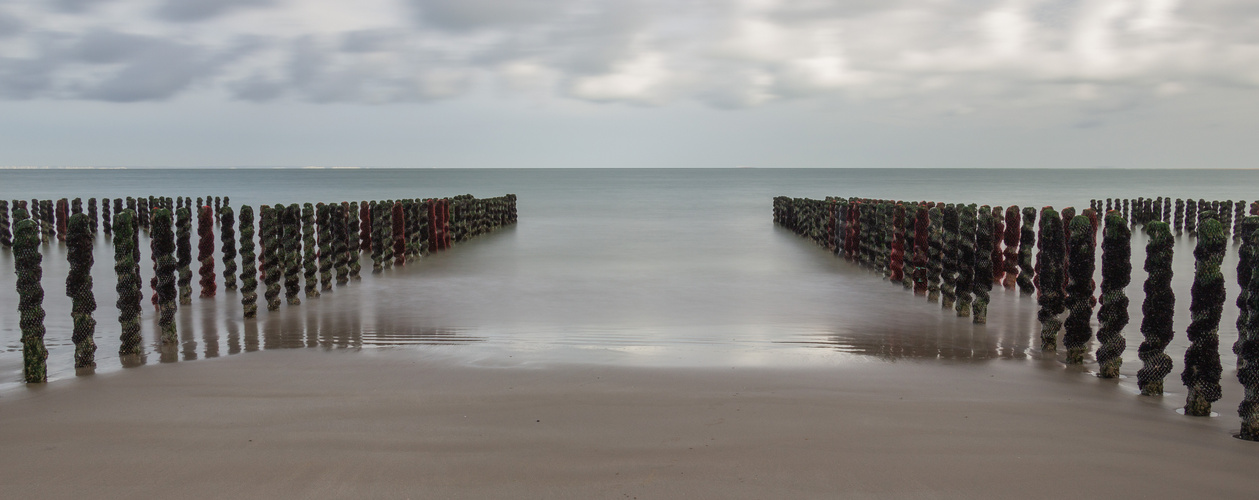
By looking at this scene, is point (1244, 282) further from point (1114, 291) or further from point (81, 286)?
point (81, 286)

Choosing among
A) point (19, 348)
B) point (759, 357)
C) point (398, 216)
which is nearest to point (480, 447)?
point (759, 357)

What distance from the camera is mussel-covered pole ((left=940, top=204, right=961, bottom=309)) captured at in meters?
8.43

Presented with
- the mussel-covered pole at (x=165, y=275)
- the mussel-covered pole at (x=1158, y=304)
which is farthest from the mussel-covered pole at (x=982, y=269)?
the mussel-covered pole at (x=165, y=275)

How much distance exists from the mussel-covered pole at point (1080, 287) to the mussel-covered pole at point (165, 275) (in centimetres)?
711

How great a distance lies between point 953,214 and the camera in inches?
326

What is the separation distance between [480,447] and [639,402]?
1153 millimetres

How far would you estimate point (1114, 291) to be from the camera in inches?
204

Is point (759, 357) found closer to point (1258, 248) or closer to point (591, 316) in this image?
point (591, 316)

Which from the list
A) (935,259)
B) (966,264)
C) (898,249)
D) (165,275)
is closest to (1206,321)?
(966,264)

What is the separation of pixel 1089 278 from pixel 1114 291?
0.57 metres

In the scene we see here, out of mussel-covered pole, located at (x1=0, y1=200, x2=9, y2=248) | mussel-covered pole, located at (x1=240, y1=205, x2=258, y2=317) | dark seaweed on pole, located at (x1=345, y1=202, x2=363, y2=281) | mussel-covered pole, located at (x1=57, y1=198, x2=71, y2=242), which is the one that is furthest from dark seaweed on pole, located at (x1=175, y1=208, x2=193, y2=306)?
mussel-covered pole, located at (x1=57, y1=198, x2=71, y2=242)

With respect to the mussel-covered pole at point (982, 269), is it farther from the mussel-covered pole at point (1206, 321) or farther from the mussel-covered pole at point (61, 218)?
the mussel-covered pole at point (61, 218)

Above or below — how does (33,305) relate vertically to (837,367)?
above

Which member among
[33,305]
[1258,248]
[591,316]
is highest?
[1258,248]
